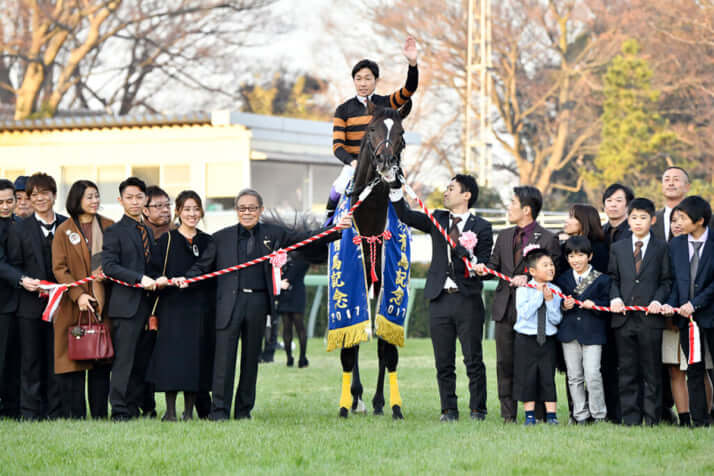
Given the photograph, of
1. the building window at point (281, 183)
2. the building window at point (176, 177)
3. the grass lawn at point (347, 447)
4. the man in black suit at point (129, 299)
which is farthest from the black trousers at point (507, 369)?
the building window at point (176, 177)

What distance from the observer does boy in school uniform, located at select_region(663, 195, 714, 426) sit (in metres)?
7.65

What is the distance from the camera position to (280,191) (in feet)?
78.4

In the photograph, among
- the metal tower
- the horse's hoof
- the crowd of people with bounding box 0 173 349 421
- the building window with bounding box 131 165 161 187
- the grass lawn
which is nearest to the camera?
the grass lawn

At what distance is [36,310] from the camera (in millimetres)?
8367

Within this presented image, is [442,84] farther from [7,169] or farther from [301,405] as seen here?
[301,405]

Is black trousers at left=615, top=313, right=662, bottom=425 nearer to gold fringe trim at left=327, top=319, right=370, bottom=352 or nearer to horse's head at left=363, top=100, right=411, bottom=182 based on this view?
gold fringe trim at left=327, top=319, right=370, bottom=352

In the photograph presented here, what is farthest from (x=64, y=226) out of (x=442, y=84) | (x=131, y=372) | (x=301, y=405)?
(x=442, y=84)

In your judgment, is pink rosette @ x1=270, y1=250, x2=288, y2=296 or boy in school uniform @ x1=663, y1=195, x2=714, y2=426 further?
pink rosette @ x1=270, y1=250, x2=288, y2=296

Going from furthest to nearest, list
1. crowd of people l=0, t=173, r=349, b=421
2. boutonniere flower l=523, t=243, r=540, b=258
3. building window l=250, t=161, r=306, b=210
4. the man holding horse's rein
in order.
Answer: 1. building window l=250, t=161, r=306, b=210
2. the man holding horse's rein
3. crowd of people l=0, t=173, r=349, b=421
4. boutonniere flower l=523, t=243, r=540, b=258

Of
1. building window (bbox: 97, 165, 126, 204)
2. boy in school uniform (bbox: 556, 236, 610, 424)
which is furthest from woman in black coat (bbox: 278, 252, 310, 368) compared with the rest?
building window (bbox: 97, 165, 126, 204)

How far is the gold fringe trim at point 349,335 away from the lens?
A: 825cm

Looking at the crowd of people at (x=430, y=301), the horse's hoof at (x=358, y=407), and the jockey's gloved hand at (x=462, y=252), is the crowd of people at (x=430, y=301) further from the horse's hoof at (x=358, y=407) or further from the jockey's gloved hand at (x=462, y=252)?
the horse's hoof at (x=358, y=407)

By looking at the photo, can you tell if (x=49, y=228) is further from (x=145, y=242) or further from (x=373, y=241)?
(x=373, y=241)

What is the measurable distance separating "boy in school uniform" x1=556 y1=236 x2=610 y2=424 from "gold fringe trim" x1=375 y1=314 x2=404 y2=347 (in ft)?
4.46
